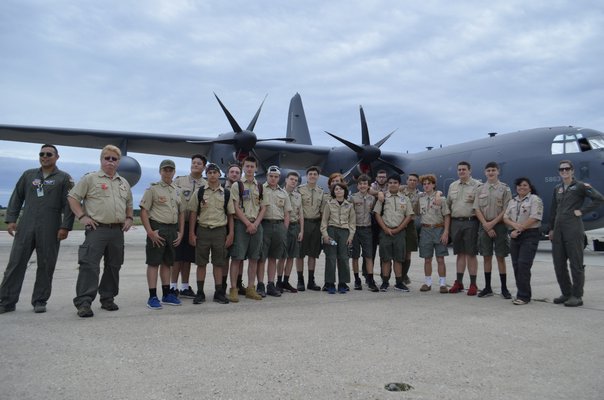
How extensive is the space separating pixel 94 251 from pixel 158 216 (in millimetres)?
789

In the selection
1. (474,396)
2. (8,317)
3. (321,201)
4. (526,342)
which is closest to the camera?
(474,396)

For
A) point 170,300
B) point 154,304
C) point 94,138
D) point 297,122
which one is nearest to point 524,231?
point 170,300

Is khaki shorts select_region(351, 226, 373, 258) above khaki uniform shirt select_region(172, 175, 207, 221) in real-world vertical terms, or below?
below

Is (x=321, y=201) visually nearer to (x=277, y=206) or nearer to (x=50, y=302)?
(x=277, y=206)

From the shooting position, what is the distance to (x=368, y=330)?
3.93 m

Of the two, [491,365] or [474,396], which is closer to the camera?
[474,396]

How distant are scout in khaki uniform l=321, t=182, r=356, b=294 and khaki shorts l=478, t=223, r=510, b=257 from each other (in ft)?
5.57

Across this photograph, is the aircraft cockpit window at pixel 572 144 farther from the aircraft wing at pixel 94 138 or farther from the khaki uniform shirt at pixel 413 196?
the aircraft wing at pixel 94 138

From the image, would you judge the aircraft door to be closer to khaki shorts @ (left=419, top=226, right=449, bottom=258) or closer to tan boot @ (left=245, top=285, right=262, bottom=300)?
khaki shorts @ (left=419, top=226, right=449, bottom=258)

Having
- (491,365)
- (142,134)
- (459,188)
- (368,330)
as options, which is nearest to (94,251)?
(368,330)

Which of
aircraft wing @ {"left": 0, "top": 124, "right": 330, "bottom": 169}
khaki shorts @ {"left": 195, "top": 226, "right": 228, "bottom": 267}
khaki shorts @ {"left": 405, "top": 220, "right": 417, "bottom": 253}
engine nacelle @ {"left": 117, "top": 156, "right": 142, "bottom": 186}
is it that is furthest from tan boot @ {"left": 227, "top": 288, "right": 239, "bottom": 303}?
aircraft wing @ {"left": 0, "top": 124, "right": 330, "bottom": 169}

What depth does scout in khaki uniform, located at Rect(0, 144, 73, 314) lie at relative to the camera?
4684 millimetres

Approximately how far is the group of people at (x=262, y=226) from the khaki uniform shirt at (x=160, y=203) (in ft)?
0.04

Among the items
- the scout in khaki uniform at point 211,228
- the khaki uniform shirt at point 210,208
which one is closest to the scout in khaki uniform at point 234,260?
the scout in khaki uniform at point 211,228
